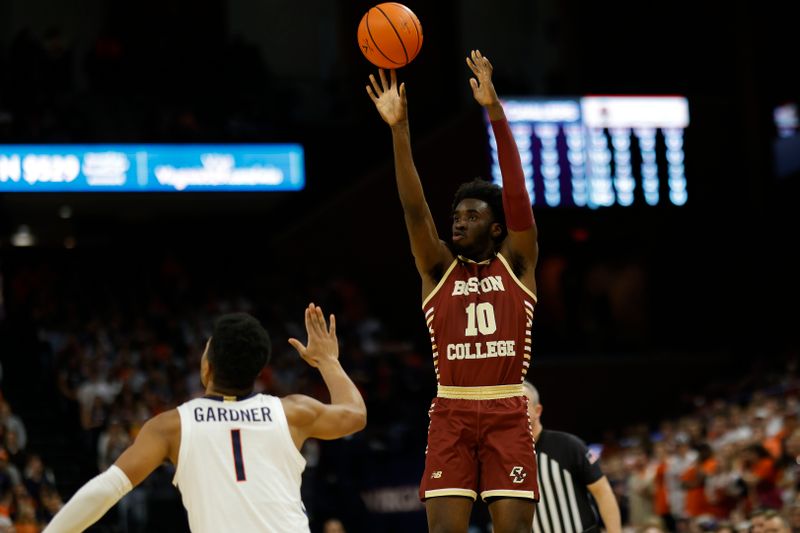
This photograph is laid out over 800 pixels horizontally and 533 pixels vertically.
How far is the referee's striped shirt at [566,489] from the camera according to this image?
8.36 meters

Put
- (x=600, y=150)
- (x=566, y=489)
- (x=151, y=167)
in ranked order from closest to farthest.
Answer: (x=566, y=489) < (x=600, y=150) < (x=151, y=167)

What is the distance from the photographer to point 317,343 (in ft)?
19.8

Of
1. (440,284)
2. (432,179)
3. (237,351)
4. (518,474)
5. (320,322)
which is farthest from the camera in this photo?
(432,179)

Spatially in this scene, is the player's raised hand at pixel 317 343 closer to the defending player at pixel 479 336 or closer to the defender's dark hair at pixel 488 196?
the defending player at pixel 479 336

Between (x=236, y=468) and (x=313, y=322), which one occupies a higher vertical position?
(x=313, y=322)

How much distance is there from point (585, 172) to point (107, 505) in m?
15.7

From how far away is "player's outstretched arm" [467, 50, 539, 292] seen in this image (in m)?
6.73

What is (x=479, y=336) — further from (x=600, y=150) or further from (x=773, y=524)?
(x=600, y=150)

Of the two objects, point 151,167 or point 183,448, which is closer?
point 183,448

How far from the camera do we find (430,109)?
25016 mm

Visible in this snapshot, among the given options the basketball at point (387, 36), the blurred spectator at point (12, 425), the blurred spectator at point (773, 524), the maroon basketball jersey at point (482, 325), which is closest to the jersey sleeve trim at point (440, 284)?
the maroon basketball jersey at point (482, 325)

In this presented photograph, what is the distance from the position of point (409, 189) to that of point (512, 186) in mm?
525

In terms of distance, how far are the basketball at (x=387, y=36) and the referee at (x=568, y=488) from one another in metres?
2.27

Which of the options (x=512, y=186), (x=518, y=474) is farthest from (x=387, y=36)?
(x=518, y=474)
